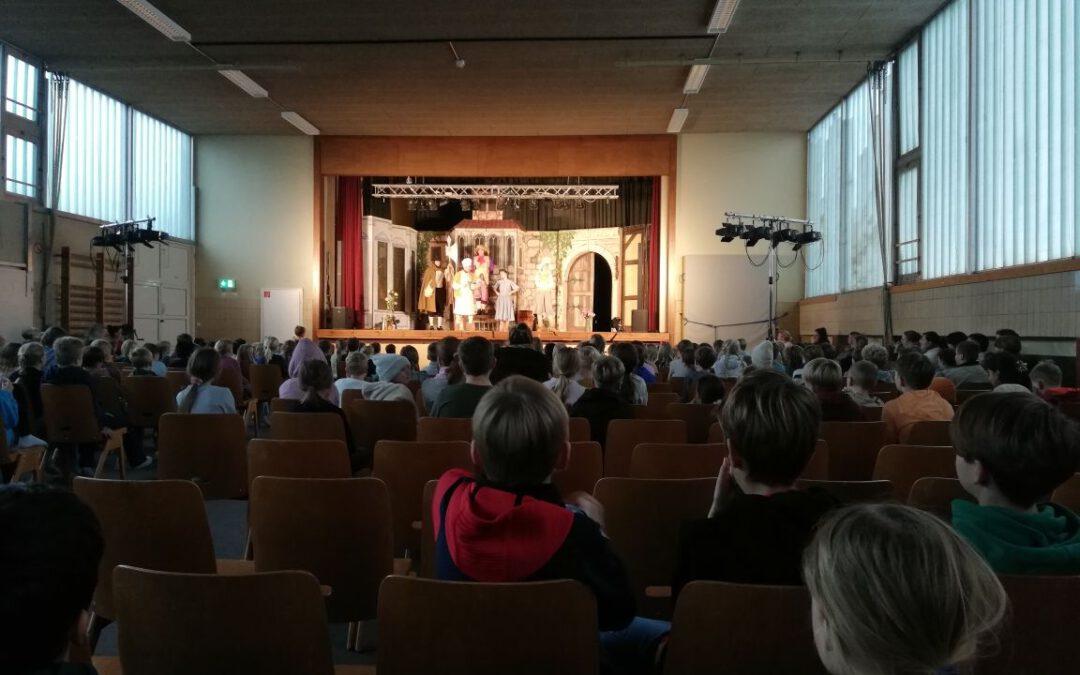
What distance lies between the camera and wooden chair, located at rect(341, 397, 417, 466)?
4367 millimetres

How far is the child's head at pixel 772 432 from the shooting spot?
1678 mm

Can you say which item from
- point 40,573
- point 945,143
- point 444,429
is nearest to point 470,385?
point 444,429

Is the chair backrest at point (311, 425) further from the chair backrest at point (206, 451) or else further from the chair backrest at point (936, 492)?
the chair backrest at point (936, 492)

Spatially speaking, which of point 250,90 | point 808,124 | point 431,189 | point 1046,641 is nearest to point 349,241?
point 431,189

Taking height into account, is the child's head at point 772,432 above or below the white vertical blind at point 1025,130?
below

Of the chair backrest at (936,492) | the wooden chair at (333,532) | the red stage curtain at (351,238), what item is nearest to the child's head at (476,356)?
the wooden chair at (333,532)

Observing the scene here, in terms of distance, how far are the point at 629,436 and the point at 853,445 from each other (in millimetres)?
1014

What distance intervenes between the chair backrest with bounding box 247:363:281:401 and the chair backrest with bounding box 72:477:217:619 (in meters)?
5.79

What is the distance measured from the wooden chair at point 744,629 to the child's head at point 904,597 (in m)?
0.53

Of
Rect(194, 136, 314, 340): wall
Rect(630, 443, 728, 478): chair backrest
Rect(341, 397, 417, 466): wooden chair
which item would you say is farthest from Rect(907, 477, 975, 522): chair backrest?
Rect(194, 136, 314, 340): wall

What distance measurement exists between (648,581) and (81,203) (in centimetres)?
1329

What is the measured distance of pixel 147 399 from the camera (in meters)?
6.09

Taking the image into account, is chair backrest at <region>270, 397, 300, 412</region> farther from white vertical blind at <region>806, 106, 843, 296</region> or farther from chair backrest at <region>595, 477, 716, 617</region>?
white vertical blind at <region>806, 106, 843, 296</region>

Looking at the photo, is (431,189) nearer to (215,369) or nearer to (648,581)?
(215,369)
